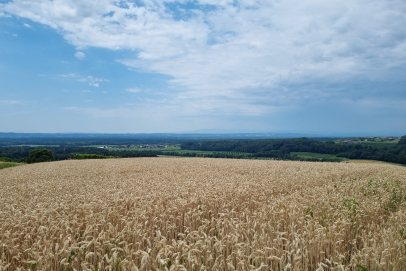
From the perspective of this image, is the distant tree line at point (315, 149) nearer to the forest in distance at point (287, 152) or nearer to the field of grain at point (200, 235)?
the forest in distance at point (287, 152)

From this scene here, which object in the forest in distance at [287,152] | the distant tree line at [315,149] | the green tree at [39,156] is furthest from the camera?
the distant tree line at [315,149]

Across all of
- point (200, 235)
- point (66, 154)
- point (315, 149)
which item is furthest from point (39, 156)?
point (315, 149)

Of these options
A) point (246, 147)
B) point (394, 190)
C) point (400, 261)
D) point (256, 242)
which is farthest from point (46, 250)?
point (246, 147)

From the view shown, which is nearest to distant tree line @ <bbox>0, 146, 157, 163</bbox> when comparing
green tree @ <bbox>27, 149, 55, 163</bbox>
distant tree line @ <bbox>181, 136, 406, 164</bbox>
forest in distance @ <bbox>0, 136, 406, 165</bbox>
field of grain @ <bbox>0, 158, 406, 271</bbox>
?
forest in distance @ <bbox>0, 136, 406, 165</bbox>

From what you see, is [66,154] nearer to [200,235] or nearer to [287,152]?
[287,152]

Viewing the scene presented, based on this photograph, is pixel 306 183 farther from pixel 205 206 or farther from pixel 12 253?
pixel 12 253

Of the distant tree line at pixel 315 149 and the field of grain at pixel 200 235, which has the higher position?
the field of grain at pixel 200 235

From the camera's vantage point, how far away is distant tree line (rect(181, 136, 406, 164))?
205 ft

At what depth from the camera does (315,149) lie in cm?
7962

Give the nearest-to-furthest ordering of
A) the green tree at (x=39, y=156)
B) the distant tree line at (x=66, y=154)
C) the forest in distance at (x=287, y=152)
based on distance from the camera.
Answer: the green tree at (x=39, y=156) < the forest in distance at (x=287, y=152) < the distant tree line at (x=66, y=154)

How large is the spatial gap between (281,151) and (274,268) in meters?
80.1

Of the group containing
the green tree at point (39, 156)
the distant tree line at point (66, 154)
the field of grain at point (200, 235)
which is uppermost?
the field of grain at point (200, 235)

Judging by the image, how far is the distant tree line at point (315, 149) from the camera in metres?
62.4

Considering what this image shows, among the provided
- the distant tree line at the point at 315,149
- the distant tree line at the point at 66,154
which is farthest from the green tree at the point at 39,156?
the distant tree line at the point at 315,149
